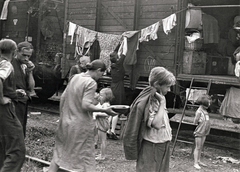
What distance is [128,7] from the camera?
9.66m

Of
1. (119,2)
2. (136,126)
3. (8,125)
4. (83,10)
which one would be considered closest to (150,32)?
(119,2)

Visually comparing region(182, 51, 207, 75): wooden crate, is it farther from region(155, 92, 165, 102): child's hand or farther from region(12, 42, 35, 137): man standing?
region(155, 92, 165, 102): child's hand

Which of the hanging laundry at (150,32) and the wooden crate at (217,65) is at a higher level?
the hanging laundry at (150,32)

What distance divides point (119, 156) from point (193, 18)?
3.90 metres

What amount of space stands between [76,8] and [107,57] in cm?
234

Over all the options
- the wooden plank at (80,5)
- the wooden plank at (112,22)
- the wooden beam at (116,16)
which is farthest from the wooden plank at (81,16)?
the wooden beam at (116,16)

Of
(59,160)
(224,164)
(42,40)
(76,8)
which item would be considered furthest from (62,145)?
(42,40)

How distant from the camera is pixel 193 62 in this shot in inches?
344

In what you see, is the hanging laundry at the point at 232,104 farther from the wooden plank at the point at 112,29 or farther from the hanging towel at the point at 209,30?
the wooden plank at the point at 112,29

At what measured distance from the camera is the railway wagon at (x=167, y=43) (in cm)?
863

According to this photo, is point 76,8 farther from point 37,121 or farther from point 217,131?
point 217,131

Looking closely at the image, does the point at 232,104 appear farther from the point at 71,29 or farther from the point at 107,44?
the point at 71,29

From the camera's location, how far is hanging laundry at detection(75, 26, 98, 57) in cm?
1030

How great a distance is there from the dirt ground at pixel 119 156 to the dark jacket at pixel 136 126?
2421 millimetres
